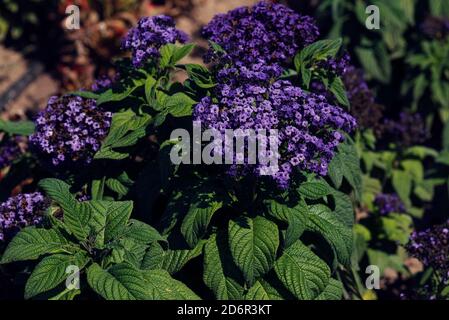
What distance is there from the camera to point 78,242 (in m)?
3.50

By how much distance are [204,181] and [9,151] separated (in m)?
1.59

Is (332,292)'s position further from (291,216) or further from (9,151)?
(9,151)

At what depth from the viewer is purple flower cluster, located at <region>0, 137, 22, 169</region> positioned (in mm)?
4504

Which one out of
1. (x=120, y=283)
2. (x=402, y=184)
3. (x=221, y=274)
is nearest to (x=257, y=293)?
(x=221, y=274)

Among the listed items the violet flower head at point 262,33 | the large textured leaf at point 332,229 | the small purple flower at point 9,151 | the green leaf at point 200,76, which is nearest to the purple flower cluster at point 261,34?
the violet flower head at point 262,33

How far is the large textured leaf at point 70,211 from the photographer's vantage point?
3412 mm

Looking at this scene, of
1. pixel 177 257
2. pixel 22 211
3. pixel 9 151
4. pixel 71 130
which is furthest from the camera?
pixel 9 151

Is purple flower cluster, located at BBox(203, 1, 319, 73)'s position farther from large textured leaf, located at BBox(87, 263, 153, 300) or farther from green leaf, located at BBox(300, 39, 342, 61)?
large textured leaf, located at BBox(87, 263, 153, 300)

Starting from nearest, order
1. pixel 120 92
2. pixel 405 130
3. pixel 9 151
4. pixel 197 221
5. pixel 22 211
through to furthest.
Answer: pixel 197 221, pixel 22 211, pixel 120 92, pixel 9 151, pixel 405 130

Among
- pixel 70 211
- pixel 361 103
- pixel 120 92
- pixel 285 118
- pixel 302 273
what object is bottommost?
pixel 302 273

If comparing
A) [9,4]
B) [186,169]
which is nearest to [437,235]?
[186,169]

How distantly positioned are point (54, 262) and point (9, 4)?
5.40 m

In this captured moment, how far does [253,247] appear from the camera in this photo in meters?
3.37
